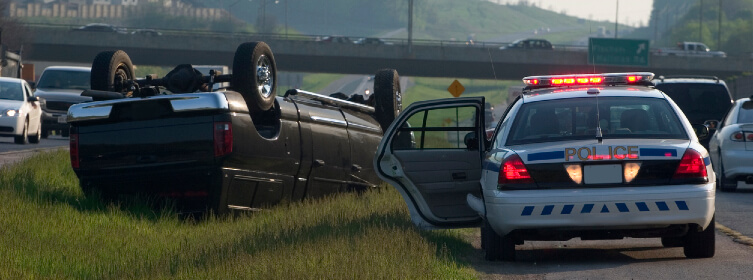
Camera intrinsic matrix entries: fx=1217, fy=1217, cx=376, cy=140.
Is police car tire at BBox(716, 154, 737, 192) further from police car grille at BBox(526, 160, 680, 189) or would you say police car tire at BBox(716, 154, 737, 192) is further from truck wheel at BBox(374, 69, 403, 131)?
police car grille at BBox(526, 160, 680, 189)

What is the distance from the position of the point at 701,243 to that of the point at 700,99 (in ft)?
43.6

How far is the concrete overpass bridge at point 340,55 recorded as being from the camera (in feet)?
255

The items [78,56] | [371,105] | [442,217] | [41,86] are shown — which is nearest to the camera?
[442,217]

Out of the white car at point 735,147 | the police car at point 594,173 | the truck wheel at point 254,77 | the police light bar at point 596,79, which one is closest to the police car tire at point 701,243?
the police car at point 594,173

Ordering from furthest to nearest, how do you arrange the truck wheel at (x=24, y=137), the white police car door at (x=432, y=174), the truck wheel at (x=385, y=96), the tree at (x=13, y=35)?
the tree at (x=13, y=35)
the truck wheel at (x=24, y=137)
the truck wheel at (x=385, y=96)
the white police car door at (x=432, y=174)

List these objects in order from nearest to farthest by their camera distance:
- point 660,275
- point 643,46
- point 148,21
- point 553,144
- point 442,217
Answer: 1. point 660,275
2. point 553,144
3. point 442,217
4. point 643,46
5. point 148,21

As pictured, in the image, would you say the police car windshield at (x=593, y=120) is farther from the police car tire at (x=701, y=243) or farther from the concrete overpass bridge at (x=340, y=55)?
the concrete overpass bridge at (x=340, y=55)

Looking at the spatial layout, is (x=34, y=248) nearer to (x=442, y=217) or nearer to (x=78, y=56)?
(x=442, y=217)

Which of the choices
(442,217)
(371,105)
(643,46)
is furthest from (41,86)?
(643,46)

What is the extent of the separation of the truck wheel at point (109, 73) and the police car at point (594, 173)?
4371 millimetres

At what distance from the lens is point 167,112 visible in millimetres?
10898

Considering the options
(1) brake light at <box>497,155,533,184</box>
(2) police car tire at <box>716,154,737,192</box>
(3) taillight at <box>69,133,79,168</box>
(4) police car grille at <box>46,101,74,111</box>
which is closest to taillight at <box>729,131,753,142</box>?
(2) police car tire at <box>716,154,737,192</box>

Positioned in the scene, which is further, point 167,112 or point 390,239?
point 167,112

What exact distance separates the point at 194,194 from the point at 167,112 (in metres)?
0.79
